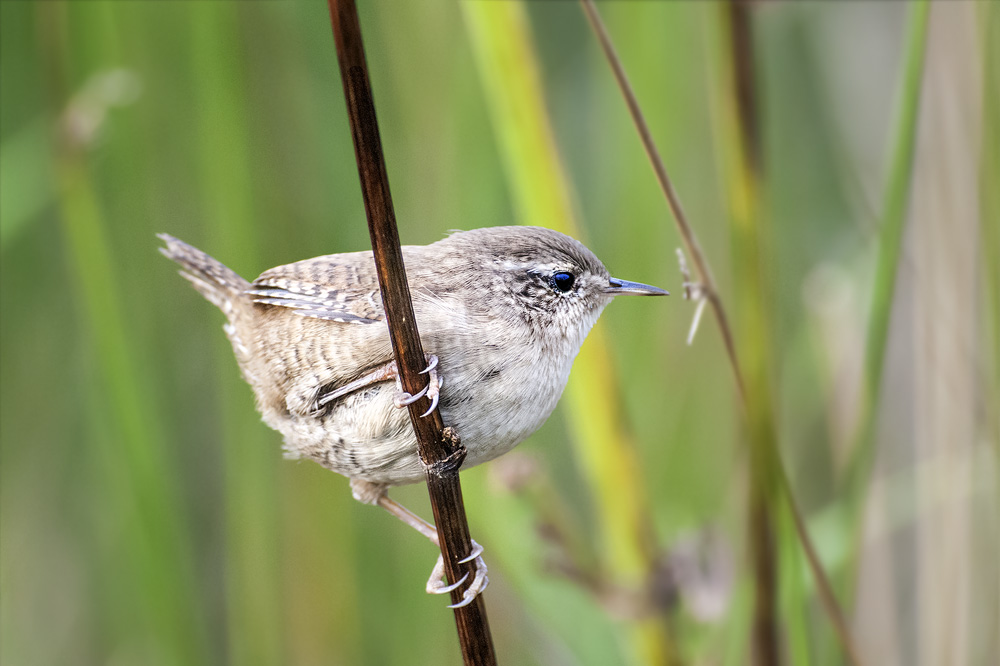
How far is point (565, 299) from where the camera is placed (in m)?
1.83

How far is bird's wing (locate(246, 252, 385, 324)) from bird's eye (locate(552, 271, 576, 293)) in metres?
0.37

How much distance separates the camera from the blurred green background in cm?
206

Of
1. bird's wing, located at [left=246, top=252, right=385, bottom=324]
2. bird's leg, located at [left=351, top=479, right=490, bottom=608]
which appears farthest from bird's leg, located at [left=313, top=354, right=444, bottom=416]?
bird's leg, located at [left=351, top=479, right=490, bottom=608]

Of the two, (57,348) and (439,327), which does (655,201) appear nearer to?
(439,327)

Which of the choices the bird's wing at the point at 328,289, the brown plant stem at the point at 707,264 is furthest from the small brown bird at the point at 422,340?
the brown plant stem at the point at 707,264

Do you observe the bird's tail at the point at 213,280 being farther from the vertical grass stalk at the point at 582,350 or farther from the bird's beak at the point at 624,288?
the bird's beak at the point at 624,288

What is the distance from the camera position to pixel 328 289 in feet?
5.62

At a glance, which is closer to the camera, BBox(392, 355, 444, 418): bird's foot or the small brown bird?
BBox(392, 355, 444, 418): bird's foot

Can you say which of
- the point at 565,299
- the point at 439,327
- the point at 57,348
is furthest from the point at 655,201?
the point at 57,348

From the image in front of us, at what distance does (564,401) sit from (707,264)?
0.75 m

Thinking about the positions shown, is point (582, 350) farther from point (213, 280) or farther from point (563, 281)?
point (213, 280)

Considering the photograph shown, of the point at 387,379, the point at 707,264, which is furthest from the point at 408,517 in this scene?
the point at 707,264

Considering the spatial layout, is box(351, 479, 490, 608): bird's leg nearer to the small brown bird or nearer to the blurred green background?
the small brown bird

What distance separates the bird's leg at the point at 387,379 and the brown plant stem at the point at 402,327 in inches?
1.3
